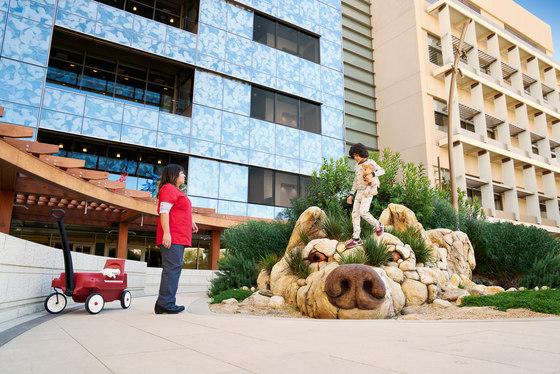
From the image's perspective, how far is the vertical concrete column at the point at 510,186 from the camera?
3425 centimetres

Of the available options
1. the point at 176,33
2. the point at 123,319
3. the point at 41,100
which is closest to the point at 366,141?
the point at 176,33

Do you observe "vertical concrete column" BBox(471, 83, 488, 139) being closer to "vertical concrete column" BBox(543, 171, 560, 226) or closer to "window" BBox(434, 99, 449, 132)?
"window" BBox(434, 99, 449, 132)

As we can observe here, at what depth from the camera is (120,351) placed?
3006mm

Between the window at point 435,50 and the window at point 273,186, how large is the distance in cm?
1817

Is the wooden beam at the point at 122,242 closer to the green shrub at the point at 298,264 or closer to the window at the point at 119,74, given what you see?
the window at the point at 119,74

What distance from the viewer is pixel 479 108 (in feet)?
111

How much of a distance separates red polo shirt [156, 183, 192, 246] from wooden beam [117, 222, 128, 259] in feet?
42.7

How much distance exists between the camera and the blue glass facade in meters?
18.2

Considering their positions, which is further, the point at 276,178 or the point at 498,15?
the point at 498,15

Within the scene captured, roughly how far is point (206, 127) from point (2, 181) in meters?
11.1

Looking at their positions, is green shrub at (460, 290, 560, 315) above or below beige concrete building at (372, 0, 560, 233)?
below

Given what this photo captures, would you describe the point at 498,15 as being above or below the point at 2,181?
above

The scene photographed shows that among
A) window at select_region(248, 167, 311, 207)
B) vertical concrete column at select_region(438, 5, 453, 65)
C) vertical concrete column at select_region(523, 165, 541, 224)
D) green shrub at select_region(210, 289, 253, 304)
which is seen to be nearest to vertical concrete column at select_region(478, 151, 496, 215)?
vertical concrete column at select_region(523, 165, 541, 224)

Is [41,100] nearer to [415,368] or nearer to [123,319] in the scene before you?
[123,319]
